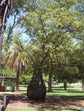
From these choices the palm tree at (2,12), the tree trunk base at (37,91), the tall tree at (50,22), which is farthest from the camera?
the tree trunk base at (37,91)

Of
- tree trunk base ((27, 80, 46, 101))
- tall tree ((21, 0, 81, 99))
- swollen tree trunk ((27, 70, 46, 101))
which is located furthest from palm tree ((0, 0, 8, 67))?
tree trunk base ((27, 80, 46, 101))

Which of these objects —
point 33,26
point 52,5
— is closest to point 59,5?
point 52,5

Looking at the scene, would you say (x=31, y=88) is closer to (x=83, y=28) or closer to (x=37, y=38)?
(x=37, y=38)

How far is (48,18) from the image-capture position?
10.5m

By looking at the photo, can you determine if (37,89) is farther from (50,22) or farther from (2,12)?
(2,12)

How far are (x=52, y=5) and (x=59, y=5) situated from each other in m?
0.56

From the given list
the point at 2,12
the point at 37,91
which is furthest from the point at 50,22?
the point at 37,91

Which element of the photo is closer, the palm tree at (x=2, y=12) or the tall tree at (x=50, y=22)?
the palm tree at (x=2, y=12)

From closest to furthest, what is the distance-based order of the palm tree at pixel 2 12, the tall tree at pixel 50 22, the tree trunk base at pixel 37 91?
the palm tree at pixel 2 12 < the tall tree at pixel 50 22 < the tree trunk base at pixel 37 91

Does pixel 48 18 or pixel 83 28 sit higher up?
pixel 48 18

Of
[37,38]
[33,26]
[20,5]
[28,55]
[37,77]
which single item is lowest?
[37,77]

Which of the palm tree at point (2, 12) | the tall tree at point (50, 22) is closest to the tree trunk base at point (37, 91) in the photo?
the tall tree at point (50, 22)

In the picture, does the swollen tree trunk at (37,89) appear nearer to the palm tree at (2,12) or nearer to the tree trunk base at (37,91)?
the tree trunk base at (37,91)

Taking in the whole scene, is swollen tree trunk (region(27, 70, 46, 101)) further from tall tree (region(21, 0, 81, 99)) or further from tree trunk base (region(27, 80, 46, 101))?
tall tree (region(21, 0, 81, 99))
